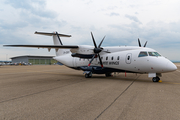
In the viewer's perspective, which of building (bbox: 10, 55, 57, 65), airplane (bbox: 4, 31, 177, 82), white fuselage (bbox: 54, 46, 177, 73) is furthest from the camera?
building (bbox: 10, 55, 57, 65)

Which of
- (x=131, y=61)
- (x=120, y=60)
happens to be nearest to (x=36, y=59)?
(x=120, y=60)

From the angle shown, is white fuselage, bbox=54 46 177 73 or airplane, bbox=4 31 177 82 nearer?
white fuselage, bbox=54 46 177 73

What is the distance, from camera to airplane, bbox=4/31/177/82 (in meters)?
11.7

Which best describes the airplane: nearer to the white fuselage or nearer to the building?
the white fuselage

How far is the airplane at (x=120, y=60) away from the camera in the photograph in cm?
1173

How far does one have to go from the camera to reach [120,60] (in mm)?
13820

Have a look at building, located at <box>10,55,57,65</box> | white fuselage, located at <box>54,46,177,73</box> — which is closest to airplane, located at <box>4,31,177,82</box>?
white fuselage, located at <box>54,46,177,73</box>

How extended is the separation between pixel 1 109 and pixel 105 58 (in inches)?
455

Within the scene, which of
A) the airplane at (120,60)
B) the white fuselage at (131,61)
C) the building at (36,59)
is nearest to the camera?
the white fuselage at (131,61)

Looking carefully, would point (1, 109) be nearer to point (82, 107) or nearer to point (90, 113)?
point (82, 107)

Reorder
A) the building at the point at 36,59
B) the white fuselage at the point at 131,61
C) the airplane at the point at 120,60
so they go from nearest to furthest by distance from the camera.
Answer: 1. the white fuselage at the point at 131,61
2. the airplane at the point at 120,60
3. the building at the point at 36,59

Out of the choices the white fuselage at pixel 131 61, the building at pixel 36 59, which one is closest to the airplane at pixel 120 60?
the white fuselage at pixel 131 61

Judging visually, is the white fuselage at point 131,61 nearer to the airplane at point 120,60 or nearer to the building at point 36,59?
the airplane at point 120,60

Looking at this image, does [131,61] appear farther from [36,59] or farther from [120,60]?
[36,59]
